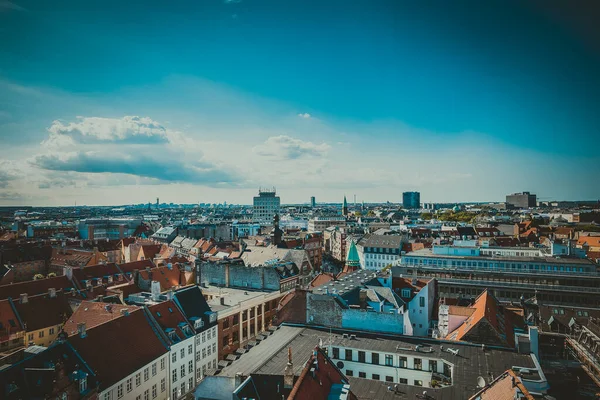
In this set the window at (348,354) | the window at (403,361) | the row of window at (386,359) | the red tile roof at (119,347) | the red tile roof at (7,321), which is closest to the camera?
the row of window at (386,359)

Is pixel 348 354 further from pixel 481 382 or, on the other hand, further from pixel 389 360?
pixel 481 382

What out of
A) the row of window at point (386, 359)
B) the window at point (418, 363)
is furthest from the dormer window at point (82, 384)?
the window at point (418, 363)

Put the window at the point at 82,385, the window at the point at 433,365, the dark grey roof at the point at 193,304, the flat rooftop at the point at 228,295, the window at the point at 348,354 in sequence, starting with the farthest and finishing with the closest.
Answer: the flat rooftop at the point at 228,295 → the dark grey roof at the point at 193,304 → the window at the point at 348,354 → the window at the point at 433,365 → the window at the point at 82,385

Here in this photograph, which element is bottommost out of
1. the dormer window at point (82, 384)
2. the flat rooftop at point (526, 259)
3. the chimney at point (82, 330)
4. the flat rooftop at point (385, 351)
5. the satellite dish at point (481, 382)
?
the dormer window at point (82, 384)

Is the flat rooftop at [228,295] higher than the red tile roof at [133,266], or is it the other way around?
the red tile roof at [133,266]

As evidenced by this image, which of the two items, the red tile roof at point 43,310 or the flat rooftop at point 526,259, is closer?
the red tile roof at point 43,310

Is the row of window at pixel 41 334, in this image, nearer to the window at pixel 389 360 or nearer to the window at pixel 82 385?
the window at pixel 82 385

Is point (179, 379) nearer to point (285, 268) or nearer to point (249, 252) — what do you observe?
point (285, 268)
